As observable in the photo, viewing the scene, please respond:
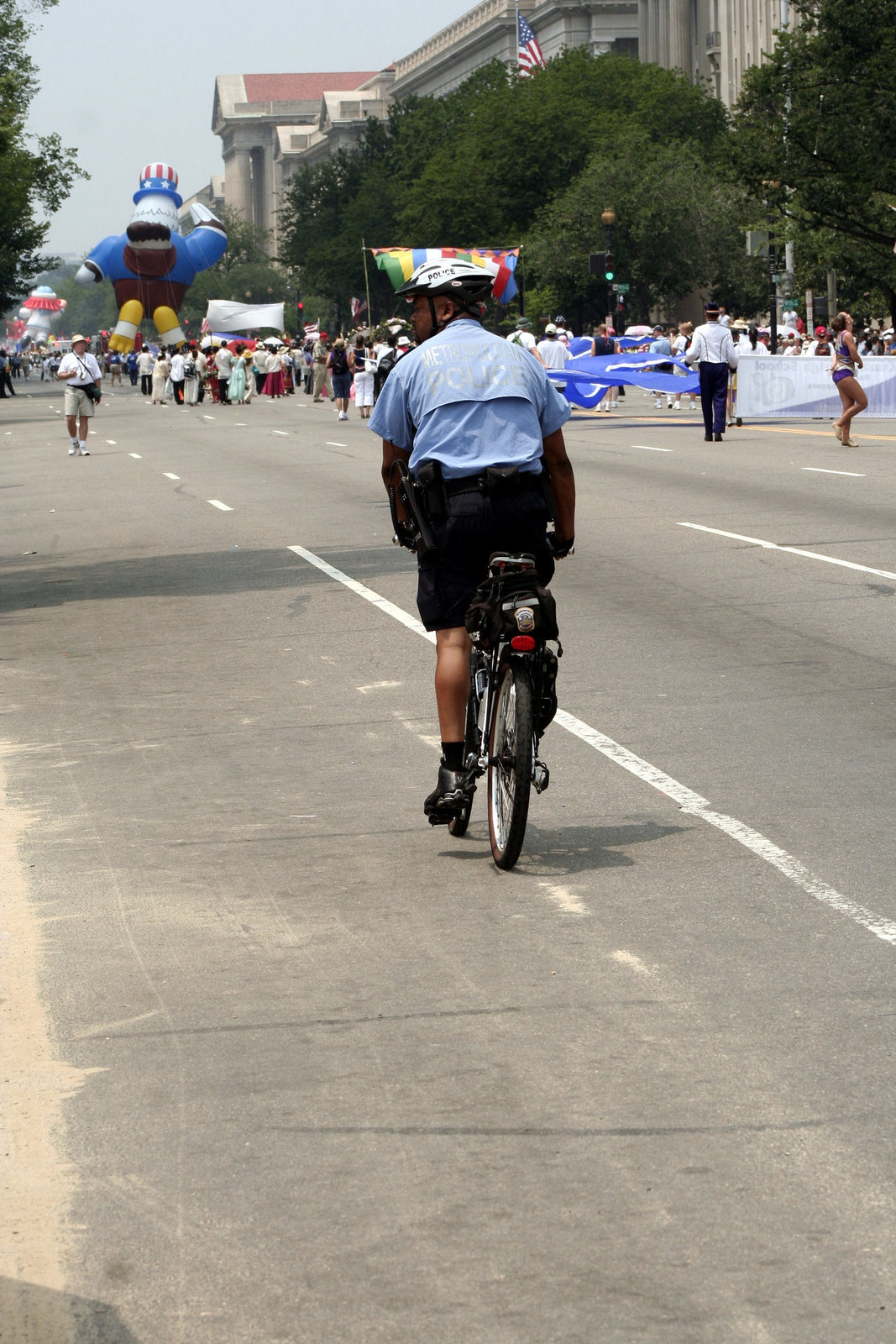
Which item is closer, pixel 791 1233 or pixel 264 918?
pixel 791 1233

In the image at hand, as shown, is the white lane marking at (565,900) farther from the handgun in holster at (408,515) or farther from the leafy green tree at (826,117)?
the leafy green tree at (826,117)

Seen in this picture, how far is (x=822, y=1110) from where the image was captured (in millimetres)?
4180

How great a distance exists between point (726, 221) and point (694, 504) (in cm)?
5466

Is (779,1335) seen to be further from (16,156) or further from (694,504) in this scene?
(16,156)

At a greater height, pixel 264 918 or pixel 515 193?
pixel 515 193

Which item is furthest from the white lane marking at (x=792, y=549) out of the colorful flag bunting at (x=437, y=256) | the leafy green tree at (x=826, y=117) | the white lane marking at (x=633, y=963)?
the leafy green tree at (x=826, y=117)

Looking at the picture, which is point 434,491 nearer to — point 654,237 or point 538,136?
point 654,237

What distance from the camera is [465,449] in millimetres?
6184

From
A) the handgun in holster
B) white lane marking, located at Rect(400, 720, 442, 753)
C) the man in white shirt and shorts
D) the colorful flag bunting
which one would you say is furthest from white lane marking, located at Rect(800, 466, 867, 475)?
the colorful flag bunting

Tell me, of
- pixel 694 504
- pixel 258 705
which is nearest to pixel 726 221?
pixel 694 504

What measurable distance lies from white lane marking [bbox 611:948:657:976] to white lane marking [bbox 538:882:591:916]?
1.39ft

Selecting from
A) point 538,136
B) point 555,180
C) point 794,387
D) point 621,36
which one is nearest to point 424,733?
point 794,387

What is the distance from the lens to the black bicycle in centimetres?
604

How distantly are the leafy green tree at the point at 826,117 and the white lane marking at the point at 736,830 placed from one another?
43.4 metres
